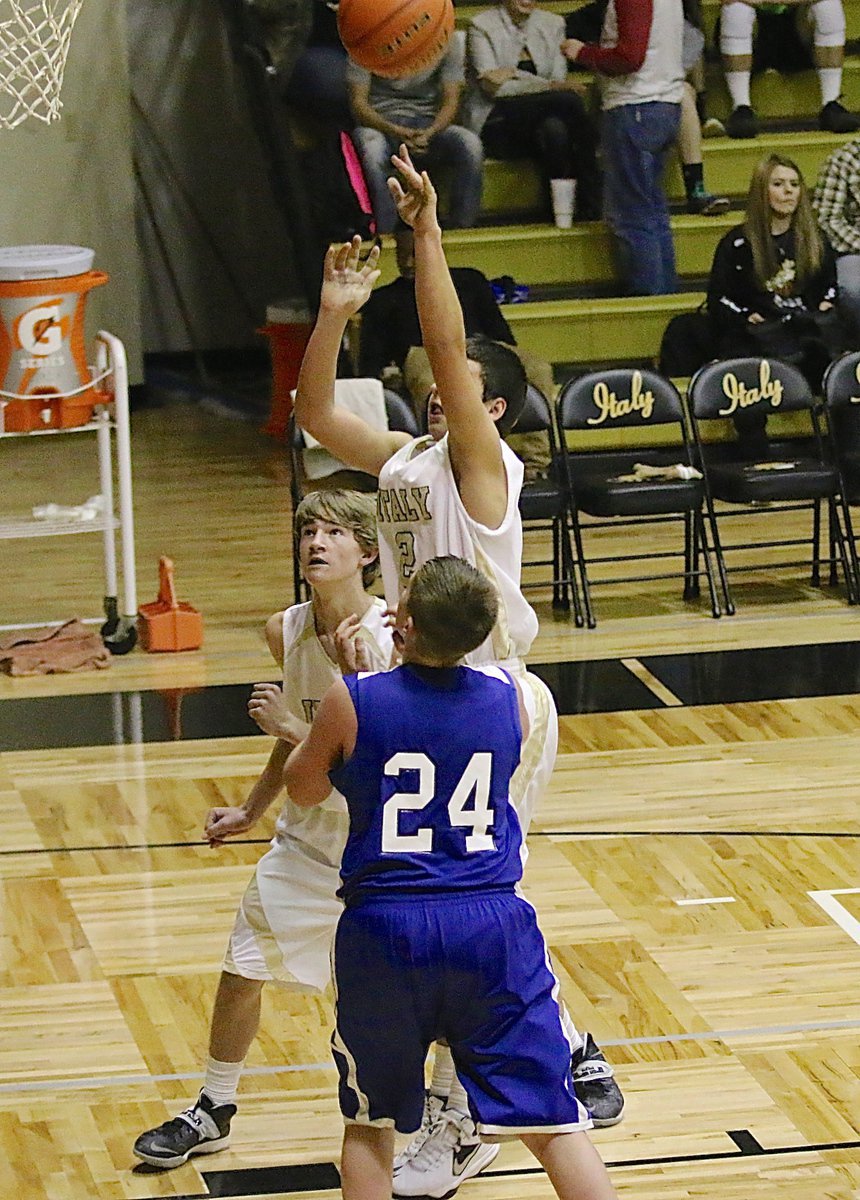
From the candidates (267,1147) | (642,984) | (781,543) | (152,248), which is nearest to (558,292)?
(781,543)

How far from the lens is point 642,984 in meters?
4.68

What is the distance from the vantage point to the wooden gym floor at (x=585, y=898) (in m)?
3.95

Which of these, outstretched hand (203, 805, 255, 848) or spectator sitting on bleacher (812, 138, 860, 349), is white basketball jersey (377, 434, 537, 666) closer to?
outstretched hand (203, 805, 255, 848)

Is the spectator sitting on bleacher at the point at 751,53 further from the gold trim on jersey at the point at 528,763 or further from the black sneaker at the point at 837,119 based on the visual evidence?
the gold trim on jersey at the point at 528,763

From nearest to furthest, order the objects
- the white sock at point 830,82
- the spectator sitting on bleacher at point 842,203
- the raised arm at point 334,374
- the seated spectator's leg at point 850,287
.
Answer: the raised arm at point 334,374 < the seated spectator's leg at point 850,287 < the spectator sitting on bleacher at point 842,203 < the white sock at point 830,82

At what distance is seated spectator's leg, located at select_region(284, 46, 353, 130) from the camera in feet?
33.5

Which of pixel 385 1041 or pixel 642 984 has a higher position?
pixel 385 1041

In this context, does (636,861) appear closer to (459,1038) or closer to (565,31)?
(459,1038)

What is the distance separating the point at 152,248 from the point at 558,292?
3.64m

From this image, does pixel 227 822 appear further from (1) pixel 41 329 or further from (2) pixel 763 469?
(2) pixel 763 469

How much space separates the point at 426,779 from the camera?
3096mm

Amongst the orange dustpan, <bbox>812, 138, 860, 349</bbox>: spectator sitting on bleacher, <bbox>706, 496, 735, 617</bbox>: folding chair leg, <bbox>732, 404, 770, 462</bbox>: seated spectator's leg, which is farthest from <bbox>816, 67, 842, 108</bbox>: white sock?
the orange dustpan

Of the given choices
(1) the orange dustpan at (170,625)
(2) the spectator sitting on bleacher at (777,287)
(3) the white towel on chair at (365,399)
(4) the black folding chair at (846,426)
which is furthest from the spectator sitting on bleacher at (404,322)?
(1) the orange dustpan at (170,625)

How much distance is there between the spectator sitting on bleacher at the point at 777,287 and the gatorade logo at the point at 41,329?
3.37 meters
